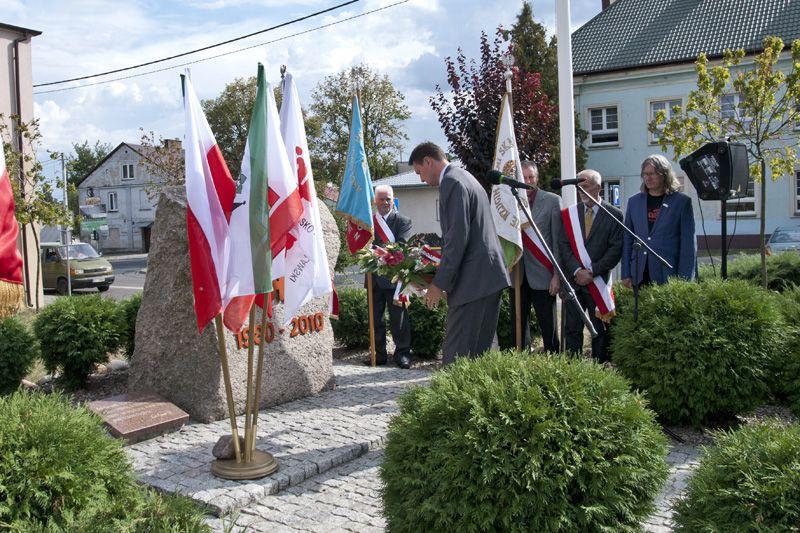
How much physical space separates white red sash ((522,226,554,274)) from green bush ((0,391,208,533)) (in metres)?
4.78

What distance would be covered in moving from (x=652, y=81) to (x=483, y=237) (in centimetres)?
2603

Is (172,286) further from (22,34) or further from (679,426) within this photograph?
(22,34)

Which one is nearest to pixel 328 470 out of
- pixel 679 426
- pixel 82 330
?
pixel 679 426

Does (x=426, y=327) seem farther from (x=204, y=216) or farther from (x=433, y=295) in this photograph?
(x=204, y=216)

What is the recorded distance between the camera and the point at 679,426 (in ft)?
18.6

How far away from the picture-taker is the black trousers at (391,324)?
8344mm

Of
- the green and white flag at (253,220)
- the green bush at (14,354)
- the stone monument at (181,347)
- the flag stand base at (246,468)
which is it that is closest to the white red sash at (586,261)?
the stone monument at (181,347)

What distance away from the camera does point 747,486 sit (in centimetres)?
257

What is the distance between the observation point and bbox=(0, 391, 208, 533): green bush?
2.64 metres

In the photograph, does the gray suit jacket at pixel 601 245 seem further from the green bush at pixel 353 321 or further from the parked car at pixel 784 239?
the parked car at pixel 784 239

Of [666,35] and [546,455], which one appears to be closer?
[546,455]

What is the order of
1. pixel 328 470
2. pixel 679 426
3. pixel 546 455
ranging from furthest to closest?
1. pixel 679 426
2. pixel 328 470
3. pixel 546 455

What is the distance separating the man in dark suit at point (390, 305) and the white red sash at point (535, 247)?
1.79 m

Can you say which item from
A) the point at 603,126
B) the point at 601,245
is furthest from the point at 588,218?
the point at 603,126
